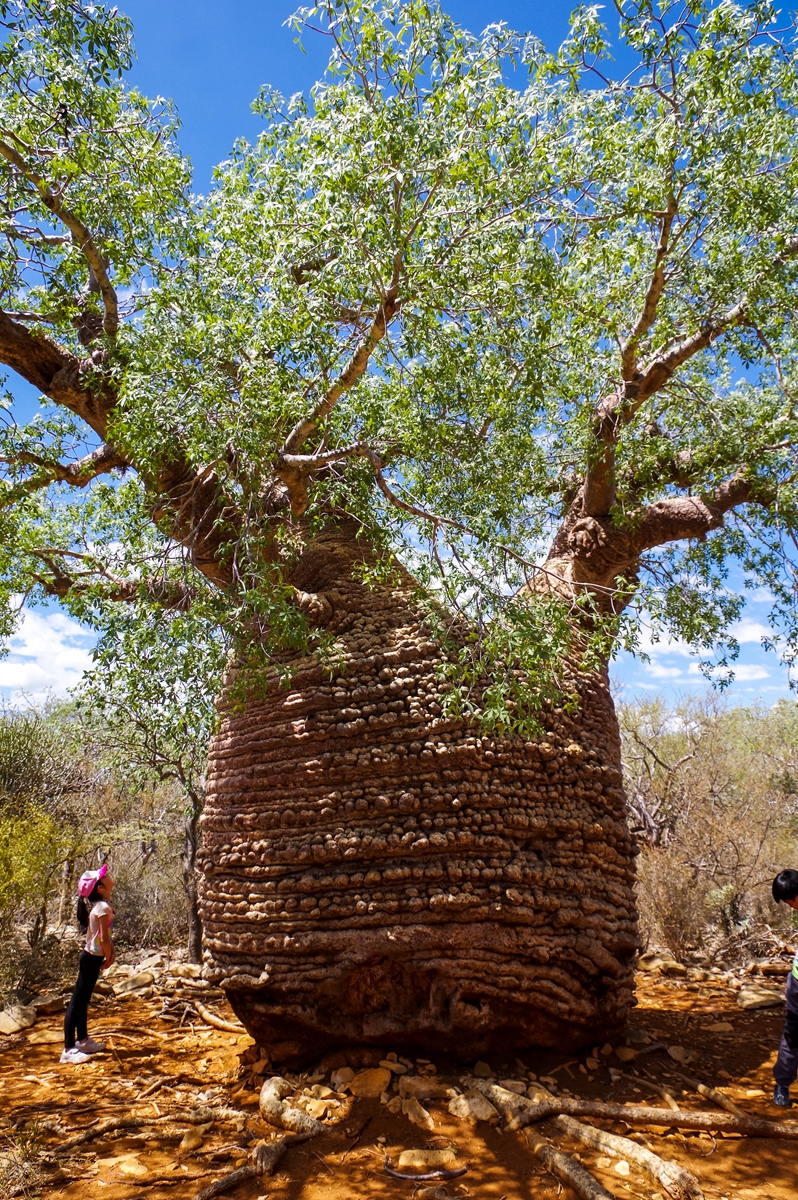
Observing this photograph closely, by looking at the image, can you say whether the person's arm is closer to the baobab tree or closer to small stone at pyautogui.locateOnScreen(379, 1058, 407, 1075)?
the baobab tree

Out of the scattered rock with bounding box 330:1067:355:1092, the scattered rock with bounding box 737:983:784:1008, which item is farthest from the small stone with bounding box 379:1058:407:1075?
the scattered rock with bounding box 737:983:784:1008

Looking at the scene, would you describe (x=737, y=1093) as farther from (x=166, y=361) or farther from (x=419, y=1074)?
(x=166, y=361)

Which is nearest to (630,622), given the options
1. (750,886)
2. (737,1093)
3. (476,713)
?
(476,713)

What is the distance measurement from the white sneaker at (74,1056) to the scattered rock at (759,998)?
4.83 meters

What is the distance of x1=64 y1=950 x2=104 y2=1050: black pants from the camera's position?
4.98 metres

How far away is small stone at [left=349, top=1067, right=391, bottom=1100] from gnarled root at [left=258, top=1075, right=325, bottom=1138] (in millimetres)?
342

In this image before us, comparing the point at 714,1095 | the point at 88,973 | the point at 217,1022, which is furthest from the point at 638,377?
the point at 217,1022

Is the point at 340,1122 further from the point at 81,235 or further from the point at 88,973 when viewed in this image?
the point at 81,235

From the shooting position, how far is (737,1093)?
4.06 metres

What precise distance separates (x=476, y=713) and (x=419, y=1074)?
1.99 metres

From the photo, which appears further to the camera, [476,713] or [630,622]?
[630,622]

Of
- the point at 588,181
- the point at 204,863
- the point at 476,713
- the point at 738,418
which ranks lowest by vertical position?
the point at 204,863

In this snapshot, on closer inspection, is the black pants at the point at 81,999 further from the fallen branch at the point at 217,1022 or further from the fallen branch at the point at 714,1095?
the fallen branch at the point at 714,1095

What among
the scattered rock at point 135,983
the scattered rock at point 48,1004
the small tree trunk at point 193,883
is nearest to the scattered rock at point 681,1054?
the scattered rock at point 135,983
